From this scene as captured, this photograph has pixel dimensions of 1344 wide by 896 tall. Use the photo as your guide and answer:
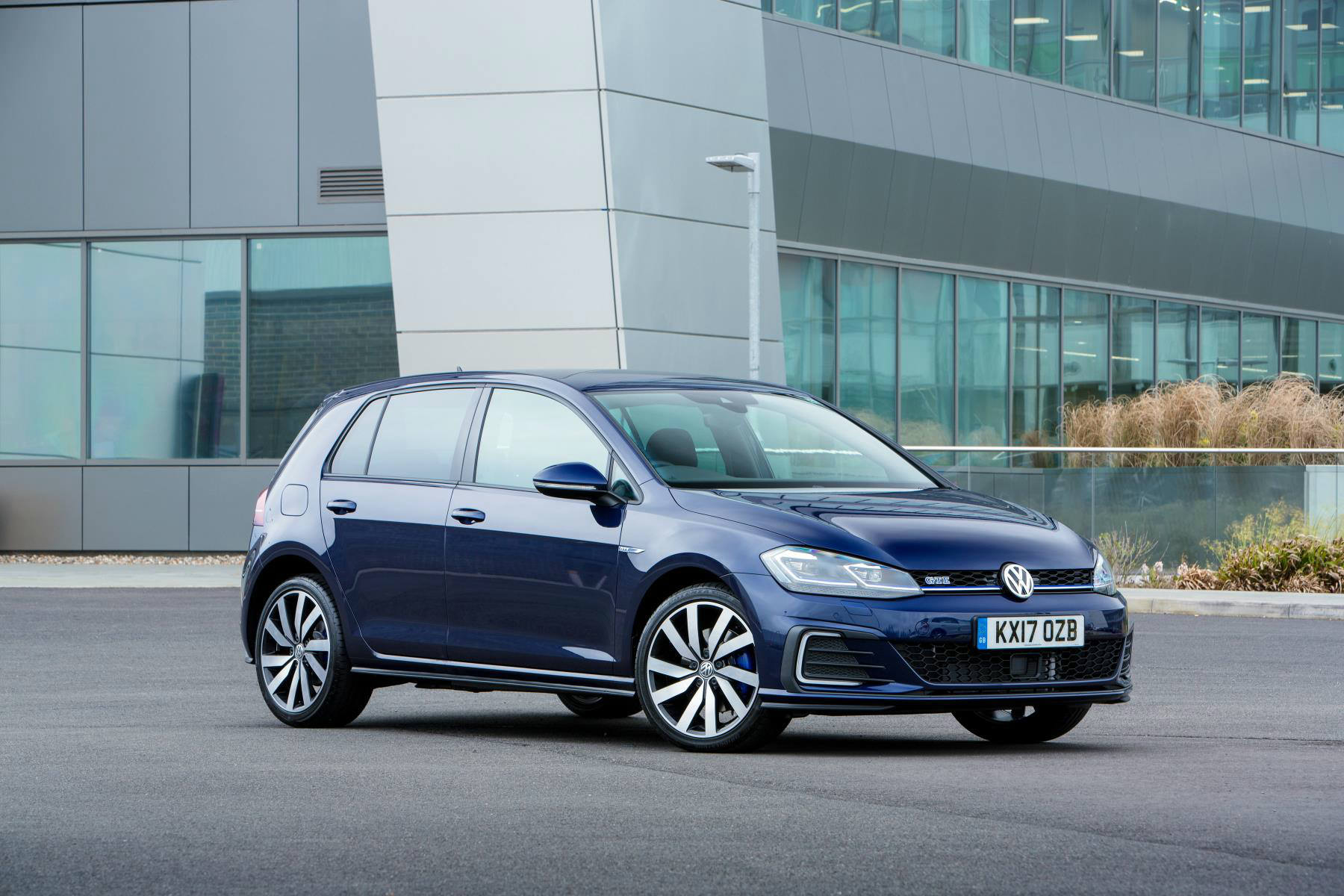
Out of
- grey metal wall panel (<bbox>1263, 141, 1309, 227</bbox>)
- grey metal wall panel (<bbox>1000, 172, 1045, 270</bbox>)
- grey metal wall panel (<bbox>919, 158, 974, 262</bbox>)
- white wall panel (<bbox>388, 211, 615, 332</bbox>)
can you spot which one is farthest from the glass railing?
grey metal wall panel (<bbox>1263, 141, 1309, 227</bbox>)

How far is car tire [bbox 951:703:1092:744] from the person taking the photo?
30.1 feet

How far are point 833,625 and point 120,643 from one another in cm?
879

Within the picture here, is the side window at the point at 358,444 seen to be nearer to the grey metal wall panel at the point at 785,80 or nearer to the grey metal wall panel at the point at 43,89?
the grey metal wall panel at the point at 785,80

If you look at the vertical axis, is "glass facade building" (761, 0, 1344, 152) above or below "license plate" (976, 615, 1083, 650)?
above

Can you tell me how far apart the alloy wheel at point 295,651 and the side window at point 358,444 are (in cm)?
66

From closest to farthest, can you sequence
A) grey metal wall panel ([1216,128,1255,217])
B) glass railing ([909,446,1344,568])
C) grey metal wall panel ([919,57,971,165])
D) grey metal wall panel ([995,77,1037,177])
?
glass railing ([909,446,1344,568]), grey metal wall panel ([919,57,971,165]), grey metal wall panel ([995,77,1037,177]), grey metal wall panel ([1216,128,1255,217])

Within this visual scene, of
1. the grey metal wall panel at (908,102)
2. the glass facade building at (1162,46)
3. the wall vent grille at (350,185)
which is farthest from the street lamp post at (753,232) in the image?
the grey metal wall panel at (908,102)

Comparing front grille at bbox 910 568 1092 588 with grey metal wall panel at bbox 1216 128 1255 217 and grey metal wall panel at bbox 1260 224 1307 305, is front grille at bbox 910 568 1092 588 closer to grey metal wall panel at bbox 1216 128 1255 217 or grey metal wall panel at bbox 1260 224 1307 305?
grey metal wall panel at bbox 1216 128 1255 217

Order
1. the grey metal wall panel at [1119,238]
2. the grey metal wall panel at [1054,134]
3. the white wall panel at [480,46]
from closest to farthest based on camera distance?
the white wall panel at [480,46]
the grey metal wall panel at [1054,134]
the grey metal wall panel at [1119,238]

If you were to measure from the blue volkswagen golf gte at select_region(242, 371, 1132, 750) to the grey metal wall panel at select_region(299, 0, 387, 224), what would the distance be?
16.6 metres

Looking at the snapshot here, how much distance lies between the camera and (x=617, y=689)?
8.81 m

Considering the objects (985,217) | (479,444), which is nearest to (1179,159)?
(985,217)

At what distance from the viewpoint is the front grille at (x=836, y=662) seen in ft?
26.7

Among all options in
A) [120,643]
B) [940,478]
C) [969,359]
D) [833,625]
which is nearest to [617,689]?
[833,625]
